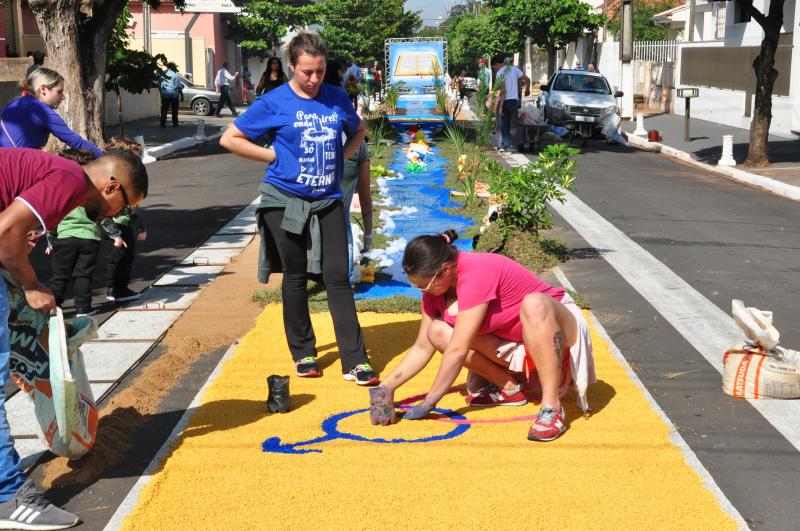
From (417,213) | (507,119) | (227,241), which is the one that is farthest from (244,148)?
(507,119)

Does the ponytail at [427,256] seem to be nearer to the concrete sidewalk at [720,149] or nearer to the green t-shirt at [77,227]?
the green t-shirt at [77,227]

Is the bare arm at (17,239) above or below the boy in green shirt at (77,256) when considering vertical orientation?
above

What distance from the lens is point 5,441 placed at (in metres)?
3.94

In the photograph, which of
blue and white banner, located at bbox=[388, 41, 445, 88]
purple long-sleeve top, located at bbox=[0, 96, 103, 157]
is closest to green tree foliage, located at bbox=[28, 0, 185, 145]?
purple long-sleeve top, located at bbox=[0, 96, 103, 157]

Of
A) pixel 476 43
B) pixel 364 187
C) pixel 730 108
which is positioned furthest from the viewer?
pixel 476 43

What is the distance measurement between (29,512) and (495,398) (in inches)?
103

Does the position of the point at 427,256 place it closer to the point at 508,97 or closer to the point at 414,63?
the point at 508,97

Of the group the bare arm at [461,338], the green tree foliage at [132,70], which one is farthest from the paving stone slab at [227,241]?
the green tree foliage at [132,70]

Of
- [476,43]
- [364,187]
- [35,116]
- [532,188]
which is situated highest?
[476,43]

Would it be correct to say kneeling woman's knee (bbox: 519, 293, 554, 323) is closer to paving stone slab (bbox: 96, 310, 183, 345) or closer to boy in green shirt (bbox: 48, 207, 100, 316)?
paving stone slab (bbox: 96, 310, 183, 345)

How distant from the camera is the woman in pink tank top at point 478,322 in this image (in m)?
4.92

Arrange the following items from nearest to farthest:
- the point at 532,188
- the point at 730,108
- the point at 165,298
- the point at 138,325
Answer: the point at 138,325
the point at 165,298
the point at 532,188
the point at 730,108

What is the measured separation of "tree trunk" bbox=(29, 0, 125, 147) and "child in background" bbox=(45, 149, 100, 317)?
11.4m

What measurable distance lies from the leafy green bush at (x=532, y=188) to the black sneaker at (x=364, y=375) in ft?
13.0
